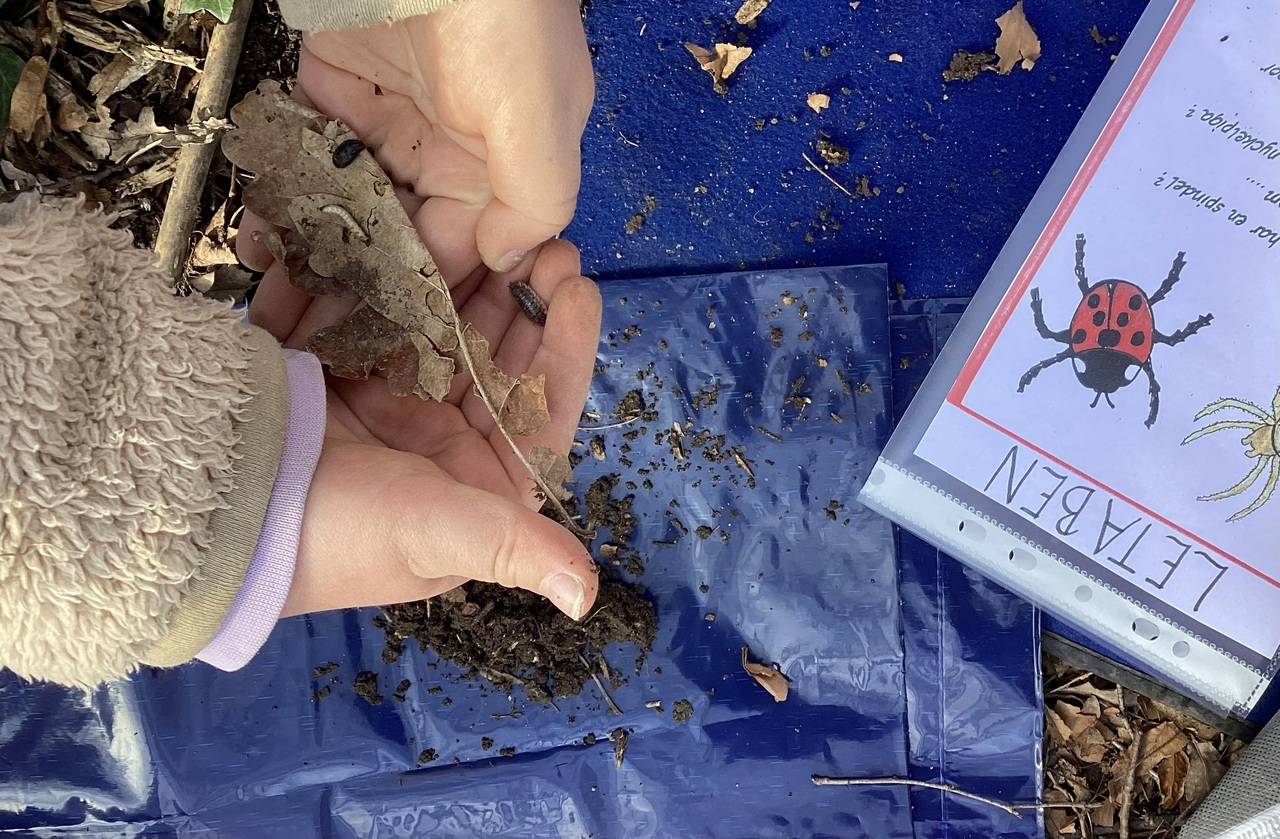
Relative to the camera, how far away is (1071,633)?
1.92m

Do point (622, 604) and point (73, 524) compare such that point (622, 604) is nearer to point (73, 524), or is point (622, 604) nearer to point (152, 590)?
point (152, 590)

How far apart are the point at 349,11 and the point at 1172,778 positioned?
254 centimetres

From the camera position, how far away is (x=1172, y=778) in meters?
1.93

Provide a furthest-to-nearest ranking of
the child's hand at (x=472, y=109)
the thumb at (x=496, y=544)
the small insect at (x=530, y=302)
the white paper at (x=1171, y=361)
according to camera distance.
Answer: the white paper at (x=1171, y=361) → the small insect at (x=530, y=302) → the child's hand at (x=472, y=109) → the thumb at (x=496, y=544)

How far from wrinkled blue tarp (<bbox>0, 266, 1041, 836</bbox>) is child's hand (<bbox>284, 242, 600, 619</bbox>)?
42 centimetres

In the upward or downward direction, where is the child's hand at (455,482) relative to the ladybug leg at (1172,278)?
downward

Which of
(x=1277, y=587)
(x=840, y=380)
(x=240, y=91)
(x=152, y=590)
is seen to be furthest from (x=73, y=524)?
(x=1277, y=587)

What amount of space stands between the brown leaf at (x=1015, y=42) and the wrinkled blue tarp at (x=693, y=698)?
0.64 m

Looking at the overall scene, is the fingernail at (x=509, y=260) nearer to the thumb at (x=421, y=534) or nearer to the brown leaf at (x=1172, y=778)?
the thumb at (x=421, y=534)

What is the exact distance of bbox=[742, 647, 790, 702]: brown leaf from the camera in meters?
1.89

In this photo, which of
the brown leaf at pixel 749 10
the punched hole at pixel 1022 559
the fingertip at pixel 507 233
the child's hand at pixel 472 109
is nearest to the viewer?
the child's hand at pixel 472 109

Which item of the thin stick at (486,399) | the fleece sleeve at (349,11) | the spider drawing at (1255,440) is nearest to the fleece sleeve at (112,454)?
the thin stick at (486,399)

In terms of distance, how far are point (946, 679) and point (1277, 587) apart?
740 millimetres

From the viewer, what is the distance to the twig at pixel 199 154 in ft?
5.85
